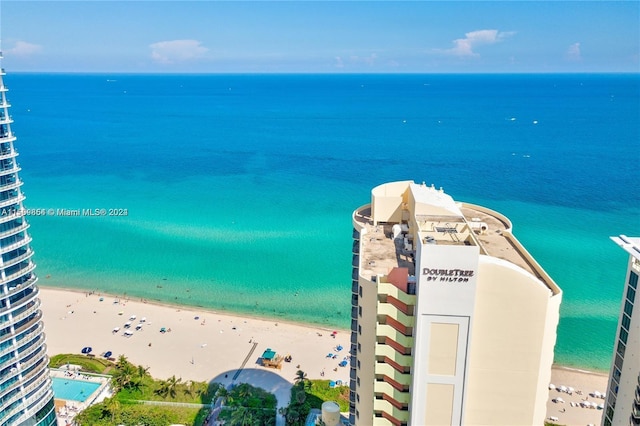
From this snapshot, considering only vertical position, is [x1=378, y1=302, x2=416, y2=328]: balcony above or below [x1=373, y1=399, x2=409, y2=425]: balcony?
above

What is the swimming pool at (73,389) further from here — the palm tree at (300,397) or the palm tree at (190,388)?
the palm tree at (300,397)

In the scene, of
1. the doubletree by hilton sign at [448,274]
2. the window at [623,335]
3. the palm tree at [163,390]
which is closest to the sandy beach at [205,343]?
the palm tree at [163,390]

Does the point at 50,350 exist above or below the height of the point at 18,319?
below

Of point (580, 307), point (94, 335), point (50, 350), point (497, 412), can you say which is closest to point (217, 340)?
point (94, 335)

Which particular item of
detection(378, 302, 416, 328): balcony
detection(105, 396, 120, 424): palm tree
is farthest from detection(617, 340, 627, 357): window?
detection(105, 396, 120, 424): palm tree

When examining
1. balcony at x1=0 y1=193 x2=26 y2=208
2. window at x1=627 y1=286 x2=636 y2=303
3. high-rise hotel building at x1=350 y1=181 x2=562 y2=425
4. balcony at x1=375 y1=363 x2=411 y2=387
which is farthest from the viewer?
balcony at x1=0 y1=193 x2=26 y2=208

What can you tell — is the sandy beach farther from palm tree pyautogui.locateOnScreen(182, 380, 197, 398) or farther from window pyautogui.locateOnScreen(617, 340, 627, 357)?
window pyautogui.locateOnScreen(617, 340, 627, 357)

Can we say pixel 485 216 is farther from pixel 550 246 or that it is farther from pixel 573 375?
pixel 550 246
